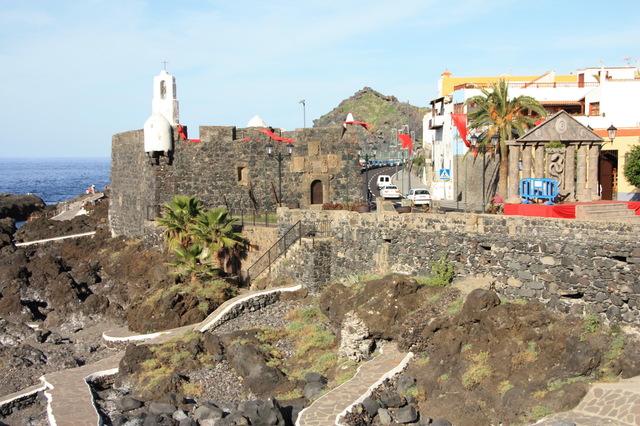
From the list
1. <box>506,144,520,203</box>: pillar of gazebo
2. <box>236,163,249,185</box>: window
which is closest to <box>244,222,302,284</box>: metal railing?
<box>236,163,249,185</box>: window

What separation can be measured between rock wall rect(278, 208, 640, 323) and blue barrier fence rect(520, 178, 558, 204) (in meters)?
2.73

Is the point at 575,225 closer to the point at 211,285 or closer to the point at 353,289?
the point at 353,289

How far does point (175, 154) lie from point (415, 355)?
60.2 ft

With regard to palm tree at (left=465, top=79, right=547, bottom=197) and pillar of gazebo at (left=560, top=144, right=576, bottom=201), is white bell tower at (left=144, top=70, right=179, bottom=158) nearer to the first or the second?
palm tree at (left=465, top=79, right=547, bottom=197)

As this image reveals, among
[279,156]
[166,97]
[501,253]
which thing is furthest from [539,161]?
[166,97]

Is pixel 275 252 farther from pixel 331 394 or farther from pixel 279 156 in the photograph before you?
pixel 331 394

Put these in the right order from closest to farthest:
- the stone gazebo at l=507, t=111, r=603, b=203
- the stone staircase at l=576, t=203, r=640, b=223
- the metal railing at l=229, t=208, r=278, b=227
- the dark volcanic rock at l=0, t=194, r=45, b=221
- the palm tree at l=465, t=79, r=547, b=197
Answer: the stone staircase at l=576, t=203, r=640, b=223 → the stone gazebo at l=507, t=111, r=603, b=203 → the metal railing at l=229, t=208, r=278, b=227 → the palm tree at l=465, t=79, r=547, b=197 → the dark volcanic rock at l=0, t=194, r=45, b=221

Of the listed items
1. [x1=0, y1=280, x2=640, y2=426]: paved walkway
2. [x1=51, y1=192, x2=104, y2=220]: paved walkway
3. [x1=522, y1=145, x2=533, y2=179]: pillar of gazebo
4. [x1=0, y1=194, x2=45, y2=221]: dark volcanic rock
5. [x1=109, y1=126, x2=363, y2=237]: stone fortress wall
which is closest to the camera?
[x1=0, y1=280, x2=640, y2=426]: paved walkway

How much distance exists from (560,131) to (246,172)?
50.5 feet

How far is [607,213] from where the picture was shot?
19.5m

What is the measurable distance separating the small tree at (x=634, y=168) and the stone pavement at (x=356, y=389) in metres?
17.0

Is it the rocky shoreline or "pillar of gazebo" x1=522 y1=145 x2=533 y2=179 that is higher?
"pillar of gazebo" x1=522 y1=145 x2=533 y2=179

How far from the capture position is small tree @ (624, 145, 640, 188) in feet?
104

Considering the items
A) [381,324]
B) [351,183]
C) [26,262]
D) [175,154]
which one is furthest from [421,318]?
[26,262]
